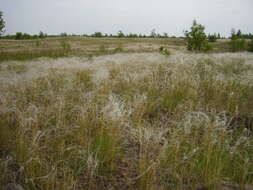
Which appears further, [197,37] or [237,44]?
[237,44]

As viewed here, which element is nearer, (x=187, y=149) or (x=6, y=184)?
(x=6, y=184)

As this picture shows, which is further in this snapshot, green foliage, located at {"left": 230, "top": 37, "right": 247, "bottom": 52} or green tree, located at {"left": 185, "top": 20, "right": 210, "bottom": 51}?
green foliage, located at {"left": 230, "top": 37, "right": 247, "bottom": 52}

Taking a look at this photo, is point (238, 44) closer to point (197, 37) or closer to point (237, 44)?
point (237, 44)

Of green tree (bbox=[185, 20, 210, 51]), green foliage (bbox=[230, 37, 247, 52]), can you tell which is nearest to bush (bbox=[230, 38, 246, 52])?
green foliage (bbox=[230, 37, 247, 52])

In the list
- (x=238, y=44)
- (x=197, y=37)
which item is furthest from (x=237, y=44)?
(x=197, y=37)

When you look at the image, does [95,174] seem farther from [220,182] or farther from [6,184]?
[220,182]

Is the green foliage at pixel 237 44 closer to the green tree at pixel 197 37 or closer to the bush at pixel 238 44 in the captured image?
the bush at pixel 238 44

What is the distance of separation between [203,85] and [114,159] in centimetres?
270

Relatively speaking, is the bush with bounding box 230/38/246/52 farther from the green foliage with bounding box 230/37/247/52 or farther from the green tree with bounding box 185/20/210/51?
the green tree with bounding box 185/20/210/51

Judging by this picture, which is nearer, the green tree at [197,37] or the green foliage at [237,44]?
the green tree at [197,37]

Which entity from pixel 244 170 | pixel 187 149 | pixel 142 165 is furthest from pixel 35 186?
pixel 244 170

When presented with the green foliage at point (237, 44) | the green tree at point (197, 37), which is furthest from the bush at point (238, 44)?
the green tree at point (197, 37)

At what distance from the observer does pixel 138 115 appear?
2.41 m

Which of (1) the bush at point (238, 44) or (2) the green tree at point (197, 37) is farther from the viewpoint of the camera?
(1) the bush at point (238, 44)
